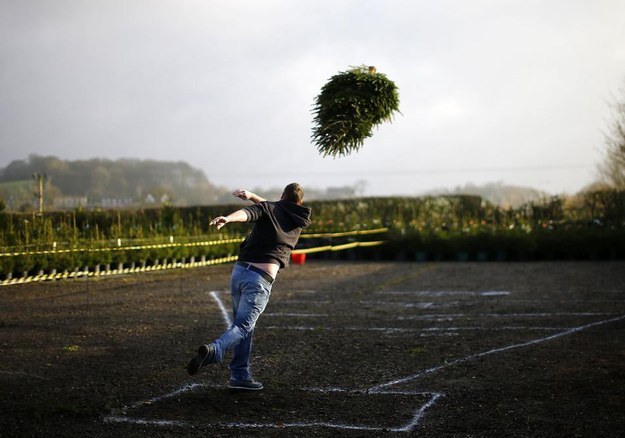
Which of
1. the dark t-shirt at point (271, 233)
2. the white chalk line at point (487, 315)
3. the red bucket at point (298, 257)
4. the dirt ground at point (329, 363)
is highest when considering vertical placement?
the dark t-shirt at point (271, 233)

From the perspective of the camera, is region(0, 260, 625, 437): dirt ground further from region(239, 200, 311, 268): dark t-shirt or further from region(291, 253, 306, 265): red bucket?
region(291, 253, 306, 265): red bucket

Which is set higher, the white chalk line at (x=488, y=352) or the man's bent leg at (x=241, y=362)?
the man's bent leg at (x=241, y=362)

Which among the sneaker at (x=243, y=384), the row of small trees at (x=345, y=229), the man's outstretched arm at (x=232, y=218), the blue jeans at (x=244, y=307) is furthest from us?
the row of small trees at (x=345, y=229)

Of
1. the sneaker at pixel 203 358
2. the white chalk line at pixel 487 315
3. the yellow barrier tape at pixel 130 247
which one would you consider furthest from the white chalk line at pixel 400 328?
the yellow barrier tape at pixel 130 247

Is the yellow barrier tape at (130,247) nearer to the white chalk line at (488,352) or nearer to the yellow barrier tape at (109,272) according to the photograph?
the yellow barrier tape at (109,272)

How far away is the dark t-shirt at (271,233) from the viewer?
7.47 meters

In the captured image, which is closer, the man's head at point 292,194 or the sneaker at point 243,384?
the sneaker at point 243,384

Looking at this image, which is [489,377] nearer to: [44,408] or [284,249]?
[284,249]

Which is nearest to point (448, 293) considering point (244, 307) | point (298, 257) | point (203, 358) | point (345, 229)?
point (298, 257)

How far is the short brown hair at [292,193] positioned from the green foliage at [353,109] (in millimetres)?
446

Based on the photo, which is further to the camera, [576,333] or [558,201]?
[558,201]

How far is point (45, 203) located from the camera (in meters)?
26.4

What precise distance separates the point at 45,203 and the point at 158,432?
71.4ft

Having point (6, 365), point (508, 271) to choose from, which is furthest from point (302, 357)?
point (508, 271)
